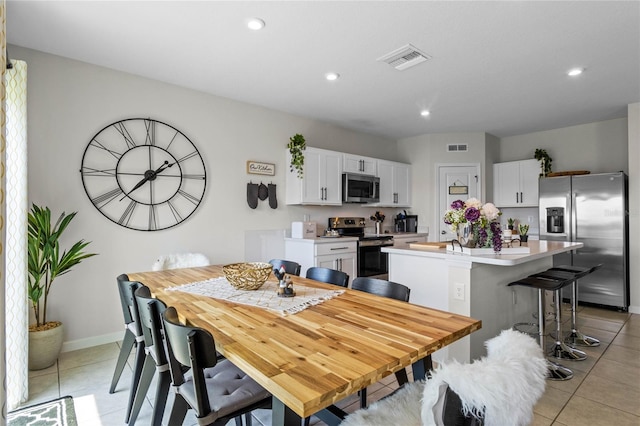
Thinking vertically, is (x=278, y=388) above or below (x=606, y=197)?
below

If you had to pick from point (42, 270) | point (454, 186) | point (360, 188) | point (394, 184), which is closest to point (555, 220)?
point (454, 186)

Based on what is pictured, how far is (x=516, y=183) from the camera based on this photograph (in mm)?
5660

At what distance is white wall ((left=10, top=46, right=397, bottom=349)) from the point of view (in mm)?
2959

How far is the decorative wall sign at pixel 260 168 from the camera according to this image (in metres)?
4.23

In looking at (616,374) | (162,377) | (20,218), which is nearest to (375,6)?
(162,377)

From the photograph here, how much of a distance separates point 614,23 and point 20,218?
4.43 meters

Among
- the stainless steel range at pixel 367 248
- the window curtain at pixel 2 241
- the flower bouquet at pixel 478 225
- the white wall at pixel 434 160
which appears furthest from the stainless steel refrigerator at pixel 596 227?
the window curtain at pixel 2 241

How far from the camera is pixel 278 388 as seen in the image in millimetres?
883

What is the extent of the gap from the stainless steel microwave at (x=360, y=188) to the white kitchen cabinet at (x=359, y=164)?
0.25ft

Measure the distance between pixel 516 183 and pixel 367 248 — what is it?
2928 millimetres

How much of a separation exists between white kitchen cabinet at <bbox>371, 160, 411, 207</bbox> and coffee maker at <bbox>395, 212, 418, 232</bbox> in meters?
0.22

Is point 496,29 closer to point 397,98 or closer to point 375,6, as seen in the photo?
point 375,6

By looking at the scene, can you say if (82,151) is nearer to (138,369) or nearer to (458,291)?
(138,369)

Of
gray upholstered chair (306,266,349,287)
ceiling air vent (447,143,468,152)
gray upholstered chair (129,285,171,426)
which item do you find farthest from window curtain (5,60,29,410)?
ceiling air vent (447,143,468,152)
